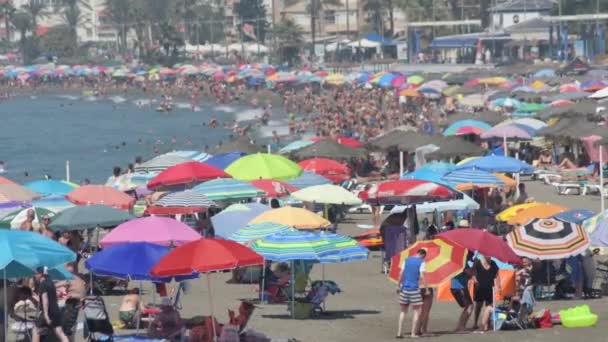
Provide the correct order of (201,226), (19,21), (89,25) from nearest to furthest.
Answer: (201,226), (19,21), (89,25)

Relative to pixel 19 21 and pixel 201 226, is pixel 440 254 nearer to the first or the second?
pixel 201 226

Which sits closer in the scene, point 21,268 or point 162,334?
point 21,268

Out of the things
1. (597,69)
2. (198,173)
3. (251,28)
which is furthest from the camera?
(251,28)

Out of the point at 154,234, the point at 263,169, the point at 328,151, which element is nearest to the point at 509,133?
the point at 328,151

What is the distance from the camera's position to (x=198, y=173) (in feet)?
80.9

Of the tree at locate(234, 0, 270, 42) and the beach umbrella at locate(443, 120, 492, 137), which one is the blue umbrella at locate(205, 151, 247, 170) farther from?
the tree at locate(234, 0, 270, 42)

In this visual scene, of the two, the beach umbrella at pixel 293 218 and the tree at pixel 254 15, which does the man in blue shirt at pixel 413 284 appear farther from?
the tree at pixel 254 15

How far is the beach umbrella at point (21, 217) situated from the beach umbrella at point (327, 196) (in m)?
3.62

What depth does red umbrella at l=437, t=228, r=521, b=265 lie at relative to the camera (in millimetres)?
15578

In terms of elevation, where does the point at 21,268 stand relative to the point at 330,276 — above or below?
above

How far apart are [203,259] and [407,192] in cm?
642

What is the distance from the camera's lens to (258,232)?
58.2ft

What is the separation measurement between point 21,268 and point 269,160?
12.7 metres

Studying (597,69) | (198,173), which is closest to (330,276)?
(198,173)
